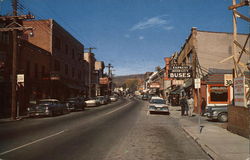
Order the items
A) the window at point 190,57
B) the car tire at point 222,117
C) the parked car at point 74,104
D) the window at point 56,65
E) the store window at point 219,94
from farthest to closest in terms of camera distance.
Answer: the window at point 56,65, the window at point 190,57, the parked car at point 74,104, the store window at point 219,94, the car tire at point 222,117

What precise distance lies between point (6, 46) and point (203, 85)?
20.3m

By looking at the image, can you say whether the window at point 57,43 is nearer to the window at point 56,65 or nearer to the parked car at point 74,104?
the window at point 56,65

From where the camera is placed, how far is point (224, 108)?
16.6 metres

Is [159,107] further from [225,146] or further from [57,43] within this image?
[57,43]

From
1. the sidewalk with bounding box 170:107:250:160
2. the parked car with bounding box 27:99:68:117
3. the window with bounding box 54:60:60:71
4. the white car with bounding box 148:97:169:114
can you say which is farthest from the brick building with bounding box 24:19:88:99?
the sidewalk with bounding box 170:107:250:160

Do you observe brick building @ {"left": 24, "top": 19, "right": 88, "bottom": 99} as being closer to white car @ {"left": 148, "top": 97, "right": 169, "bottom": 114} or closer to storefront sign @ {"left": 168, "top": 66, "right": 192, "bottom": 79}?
white car @ {"left": 148, "top": 97, "right": 169, "bottom": 114}

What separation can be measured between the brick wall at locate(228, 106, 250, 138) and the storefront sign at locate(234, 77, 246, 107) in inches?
10.1

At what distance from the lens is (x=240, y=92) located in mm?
10539

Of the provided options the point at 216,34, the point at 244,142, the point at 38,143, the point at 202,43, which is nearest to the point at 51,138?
the point at 38,143

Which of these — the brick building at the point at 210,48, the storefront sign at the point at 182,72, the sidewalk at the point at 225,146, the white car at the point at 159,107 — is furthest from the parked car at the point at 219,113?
the brick building at the point at 210,48

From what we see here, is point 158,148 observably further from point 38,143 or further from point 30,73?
point 30,73

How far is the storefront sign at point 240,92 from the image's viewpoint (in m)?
10.3

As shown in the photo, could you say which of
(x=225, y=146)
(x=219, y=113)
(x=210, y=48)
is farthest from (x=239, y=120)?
(x=210, y=48)

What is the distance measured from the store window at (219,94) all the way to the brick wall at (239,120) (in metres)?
13.6
